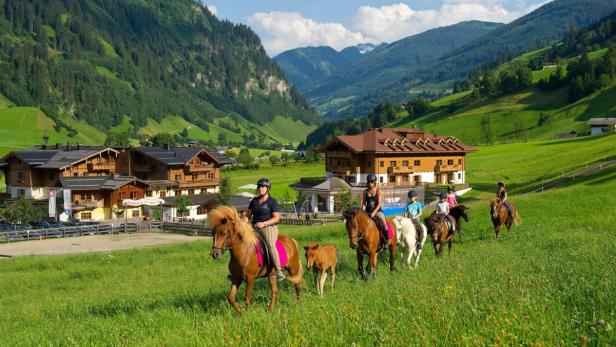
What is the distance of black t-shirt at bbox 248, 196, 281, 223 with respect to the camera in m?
14.2

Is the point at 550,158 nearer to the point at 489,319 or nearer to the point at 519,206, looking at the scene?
the point at 519,206

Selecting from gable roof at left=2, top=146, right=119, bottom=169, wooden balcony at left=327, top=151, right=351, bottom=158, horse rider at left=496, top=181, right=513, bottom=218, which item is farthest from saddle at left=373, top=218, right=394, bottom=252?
gable roof at left=2, top=146, right=119, bottom=169

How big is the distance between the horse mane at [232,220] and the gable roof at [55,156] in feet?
290

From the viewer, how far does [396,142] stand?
3996 inches

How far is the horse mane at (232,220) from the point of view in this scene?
13.1 m

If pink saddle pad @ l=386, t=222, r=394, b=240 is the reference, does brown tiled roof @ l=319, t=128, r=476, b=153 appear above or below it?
above

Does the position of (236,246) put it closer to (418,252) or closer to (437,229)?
(418,252)

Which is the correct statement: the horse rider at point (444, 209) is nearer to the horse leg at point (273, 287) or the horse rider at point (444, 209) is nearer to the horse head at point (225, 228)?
the horse leg at point (273, 287)

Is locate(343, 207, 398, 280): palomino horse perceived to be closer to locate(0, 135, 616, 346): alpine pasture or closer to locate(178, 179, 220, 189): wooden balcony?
locate(0, 135, 616, 346): alpine pasture

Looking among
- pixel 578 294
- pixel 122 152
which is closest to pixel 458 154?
pixel 122 152

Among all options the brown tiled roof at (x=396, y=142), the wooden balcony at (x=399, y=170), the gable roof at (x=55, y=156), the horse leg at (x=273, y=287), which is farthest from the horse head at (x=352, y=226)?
the gable roof at (x=55, y=156)

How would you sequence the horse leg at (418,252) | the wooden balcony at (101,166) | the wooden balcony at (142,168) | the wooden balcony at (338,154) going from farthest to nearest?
1. the wooden balcony at (142,168)
2. the wooden balcony at (338,154)
3. the wooden balcony at (101,166)
4. the horse leg at (418,252)

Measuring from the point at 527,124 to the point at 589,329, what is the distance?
18898 cm

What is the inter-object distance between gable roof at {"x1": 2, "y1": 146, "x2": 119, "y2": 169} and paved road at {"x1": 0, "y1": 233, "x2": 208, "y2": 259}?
31033 mm
